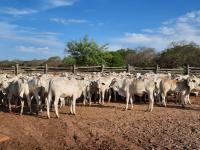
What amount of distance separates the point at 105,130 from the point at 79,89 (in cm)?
373

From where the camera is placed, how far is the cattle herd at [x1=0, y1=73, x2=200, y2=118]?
1597cm

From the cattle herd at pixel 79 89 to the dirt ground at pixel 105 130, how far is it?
0.76 m

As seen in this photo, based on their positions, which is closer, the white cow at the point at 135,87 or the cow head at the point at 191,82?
the white cow at the point at 135,87

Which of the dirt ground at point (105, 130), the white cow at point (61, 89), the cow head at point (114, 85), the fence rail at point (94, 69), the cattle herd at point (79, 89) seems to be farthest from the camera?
the fence rail at point (94, 69)

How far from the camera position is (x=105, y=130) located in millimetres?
13562

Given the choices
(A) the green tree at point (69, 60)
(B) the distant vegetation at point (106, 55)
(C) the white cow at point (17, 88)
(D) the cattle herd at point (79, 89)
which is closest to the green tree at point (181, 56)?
(B) the distant vegetation at point (106, 55)

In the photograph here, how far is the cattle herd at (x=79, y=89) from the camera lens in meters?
16.0

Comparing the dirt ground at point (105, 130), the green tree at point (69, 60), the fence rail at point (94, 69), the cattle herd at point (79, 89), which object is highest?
the green tree at point (69, 60)

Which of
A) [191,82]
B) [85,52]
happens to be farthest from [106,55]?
[191,82]

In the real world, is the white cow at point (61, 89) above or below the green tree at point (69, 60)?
below

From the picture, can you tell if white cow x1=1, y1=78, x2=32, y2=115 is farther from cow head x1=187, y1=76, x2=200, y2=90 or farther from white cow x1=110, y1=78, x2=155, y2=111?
cow head x1=187, y1=76, x2=200, y2=90

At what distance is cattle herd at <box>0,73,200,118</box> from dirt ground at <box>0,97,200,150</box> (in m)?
0.76

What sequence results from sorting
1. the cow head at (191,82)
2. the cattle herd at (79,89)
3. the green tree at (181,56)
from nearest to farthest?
the cattle herd at (79,89)
the cow head at (191,82)
the green tree at (181,56)

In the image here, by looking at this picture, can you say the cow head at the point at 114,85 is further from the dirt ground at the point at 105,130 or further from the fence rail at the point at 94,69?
the fence rail at the point at 94,69
